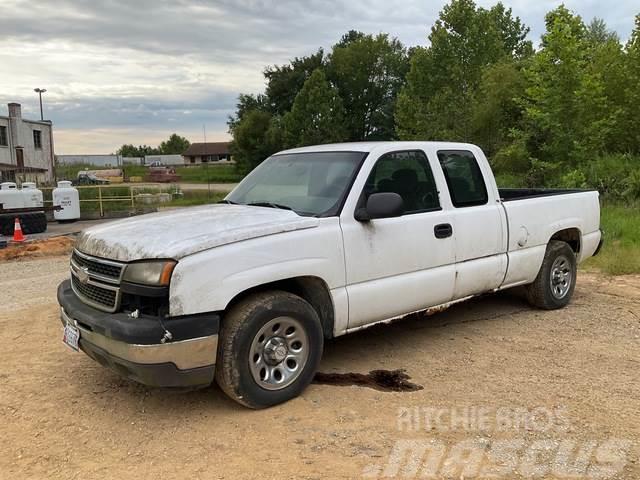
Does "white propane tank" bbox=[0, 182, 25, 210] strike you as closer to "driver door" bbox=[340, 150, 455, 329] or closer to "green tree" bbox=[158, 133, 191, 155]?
"driver door" bbox=[340, 150, 455, 329]

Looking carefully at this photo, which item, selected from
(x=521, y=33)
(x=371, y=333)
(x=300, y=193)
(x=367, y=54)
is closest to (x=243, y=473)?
(x=300, y=193)

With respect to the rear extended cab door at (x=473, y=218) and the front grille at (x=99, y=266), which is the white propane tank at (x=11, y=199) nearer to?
the front grille at (x=99, y=266)

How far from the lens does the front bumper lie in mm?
3486

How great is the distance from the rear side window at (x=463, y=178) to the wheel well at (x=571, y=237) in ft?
5.17

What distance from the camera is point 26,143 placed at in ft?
133

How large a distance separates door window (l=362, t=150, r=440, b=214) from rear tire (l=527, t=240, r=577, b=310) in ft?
6.31

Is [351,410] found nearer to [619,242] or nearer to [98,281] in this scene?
[98,281]

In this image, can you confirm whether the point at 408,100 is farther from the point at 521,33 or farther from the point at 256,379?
the point at 256,379

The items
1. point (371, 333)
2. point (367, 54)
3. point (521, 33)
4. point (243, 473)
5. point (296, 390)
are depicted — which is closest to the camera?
point (243, 473)

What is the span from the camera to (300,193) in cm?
477

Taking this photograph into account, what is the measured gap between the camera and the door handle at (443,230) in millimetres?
4934

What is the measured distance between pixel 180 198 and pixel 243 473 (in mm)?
25509

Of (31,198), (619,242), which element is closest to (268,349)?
(619,242)

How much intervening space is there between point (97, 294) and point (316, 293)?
5.02 ft
